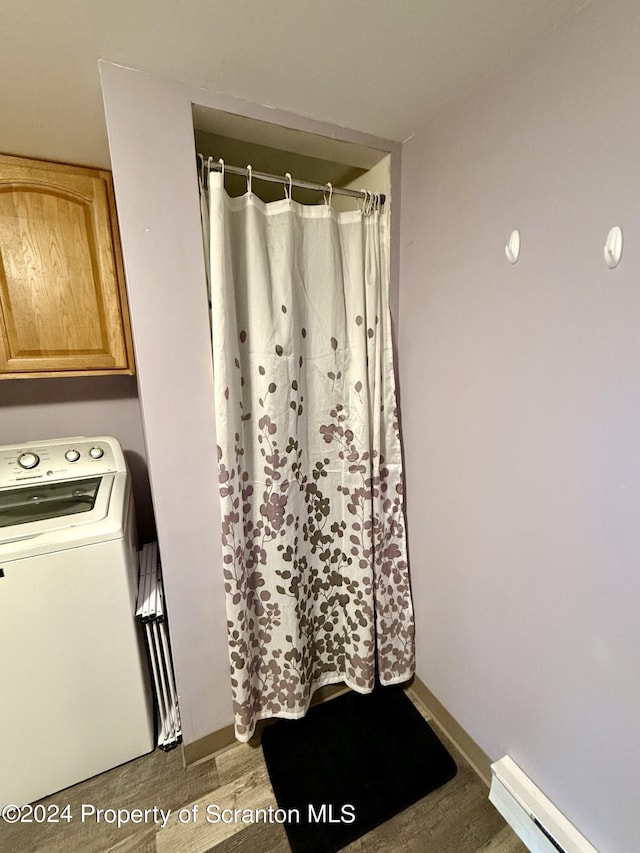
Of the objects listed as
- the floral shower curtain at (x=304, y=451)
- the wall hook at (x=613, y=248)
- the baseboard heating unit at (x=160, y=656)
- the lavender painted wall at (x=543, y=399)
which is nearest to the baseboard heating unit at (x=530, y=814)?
the lavender painted wall at (x=543, y=399)

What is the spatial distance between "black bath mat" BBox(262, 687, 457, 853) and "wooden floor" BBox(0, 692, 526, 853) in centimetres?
4

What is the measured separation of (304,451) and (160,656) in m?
0.94

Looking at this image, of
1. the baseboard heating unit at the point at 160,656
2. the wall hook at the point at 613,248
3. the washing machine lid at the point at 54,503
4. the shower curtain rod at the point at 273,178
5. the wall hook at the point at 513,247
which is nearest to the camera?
the wall hook at the point at 613,248

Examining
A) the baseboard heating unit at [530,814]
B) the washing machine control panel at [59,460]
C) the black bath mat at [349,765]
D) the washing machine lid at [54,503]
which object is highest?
the washing machine control panel at [59,460]

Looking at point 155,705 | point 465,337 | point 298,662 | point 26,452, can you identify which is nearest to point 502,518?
point 465,337

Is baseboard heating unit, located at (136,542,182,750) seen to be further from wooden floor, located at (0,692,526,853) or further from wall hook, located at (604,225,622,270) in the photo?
wall hook, located at (604,225,622,270)

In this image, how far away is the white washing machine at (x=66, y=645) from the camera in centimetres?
116

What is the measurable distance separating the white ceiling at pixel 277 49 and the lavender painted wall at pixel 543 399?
0.11m

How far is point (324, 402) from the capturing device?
4.60ft

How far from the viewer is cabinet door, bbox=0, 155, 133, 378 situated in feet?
4.53

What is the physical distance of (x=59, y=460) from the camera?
1.59m

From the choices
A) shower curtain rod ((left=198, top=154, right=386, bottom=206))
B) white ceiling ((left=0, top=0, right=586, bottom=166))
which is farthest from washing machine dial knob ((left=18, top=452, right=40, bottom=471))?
shower curtain rod ((left=198, top=154, right=386, bottom=206))

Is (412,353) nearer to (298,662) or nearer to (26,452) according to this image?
(298,662)

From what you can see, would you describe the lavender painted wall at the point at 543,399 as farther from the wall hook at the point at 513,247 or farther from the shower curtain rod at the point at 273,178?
the shower curtain rod at the point at 273,178
